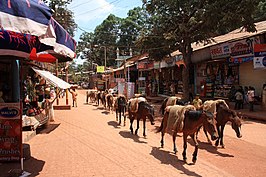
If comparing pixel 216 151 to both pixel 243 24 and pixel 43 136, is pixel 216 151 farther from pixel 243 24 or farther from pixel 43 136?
pixel 243 24

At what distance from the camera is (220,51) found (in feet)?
58.1

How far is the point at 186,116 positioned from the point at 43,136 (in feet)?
19.1

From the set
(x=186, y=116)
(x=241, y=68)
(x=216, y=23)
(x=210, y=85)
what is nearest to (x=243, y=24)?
(x=216, y=23)

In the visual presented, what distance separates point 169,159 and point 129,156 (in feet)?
3.63

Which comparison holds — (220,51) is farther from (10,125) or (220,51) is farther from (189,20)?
(10,125)

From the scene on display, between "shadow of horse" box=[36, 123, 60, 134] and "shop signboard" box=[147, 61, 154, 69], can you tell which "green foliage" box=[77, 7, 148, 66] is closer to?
"shop signboard" box=[147, 61, 154, 69]

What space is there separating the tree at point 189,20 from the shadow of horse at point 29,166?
37.7 feet

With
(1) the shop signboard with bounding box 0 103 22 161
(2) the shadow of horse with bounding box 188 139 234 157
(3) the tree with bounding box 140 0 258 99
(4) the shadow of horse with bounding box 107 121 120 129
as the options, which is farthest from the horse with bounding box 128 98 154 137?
(3) the tree with bounding box 140 0 258 99

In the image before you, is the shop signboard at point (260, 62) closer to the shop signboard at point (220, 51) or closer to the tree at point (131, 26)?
the shop signboard at point (220, 51)

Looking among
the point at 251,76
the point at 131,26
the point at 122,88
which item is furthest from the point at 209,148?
the point at 131,26

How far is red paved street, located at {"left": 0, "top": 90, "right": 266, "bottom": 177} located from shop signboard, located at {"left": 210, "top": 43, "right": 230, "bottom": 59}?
7.60m

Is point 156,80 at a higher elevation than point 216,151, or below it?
higher

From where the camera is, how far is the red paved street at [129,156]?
5.98 m

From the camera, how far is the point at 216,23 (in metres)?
14.5
